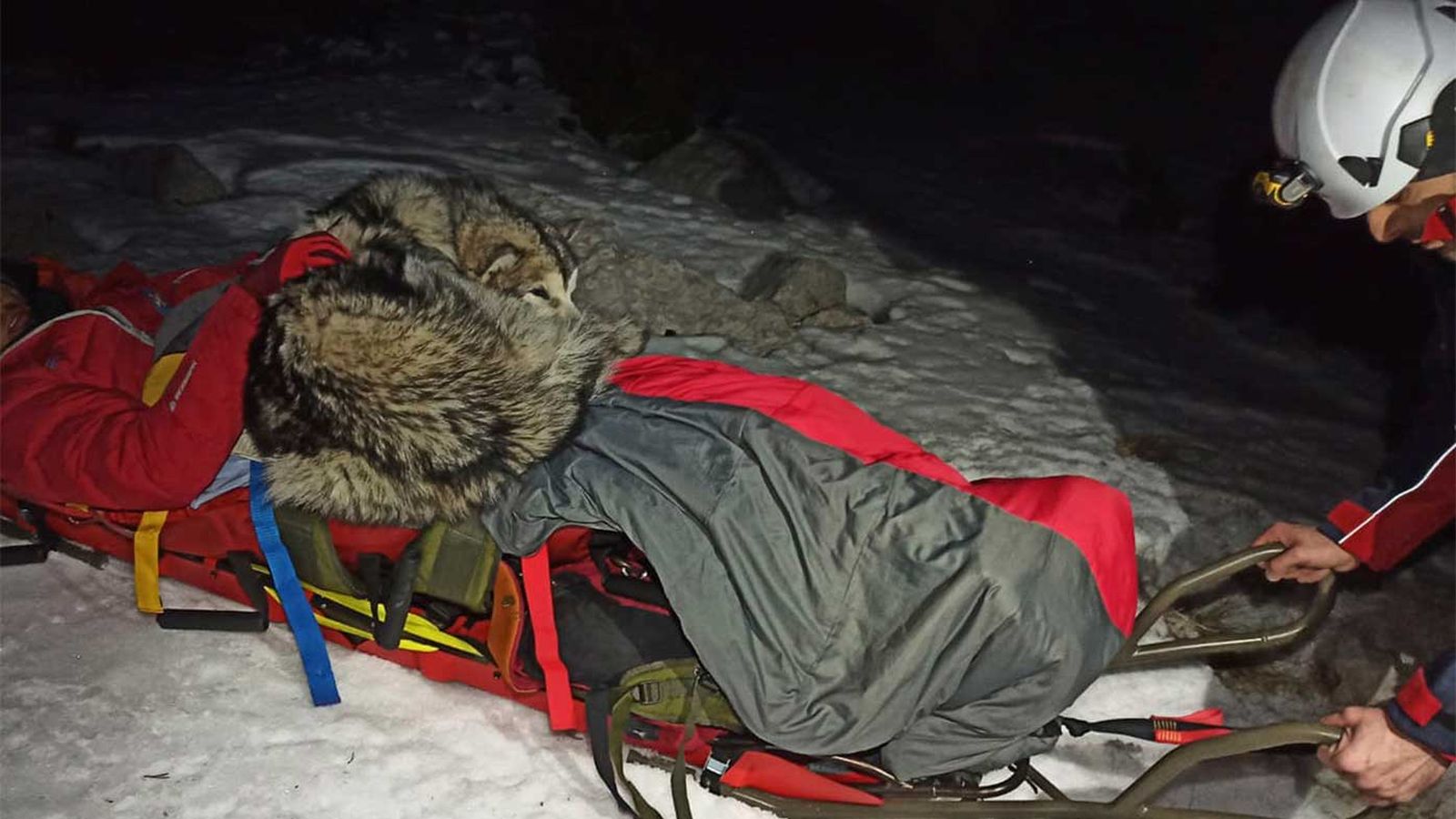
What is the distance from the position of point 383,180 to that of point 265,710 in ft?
3.54

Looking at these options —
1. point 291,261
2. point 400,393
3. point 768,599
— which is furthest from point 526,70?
point 768,599

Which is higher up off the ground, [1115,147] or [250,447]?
[1115,147]

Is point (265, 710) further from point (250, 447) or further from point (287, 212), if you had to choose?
point (287, 212)

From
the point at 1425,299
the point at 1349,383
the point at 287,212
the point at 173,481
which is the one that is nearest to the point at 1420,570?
the point at 1349,383

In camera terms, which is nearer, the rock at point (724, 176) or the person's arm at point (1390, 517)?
the person's arm at point (1390, 517)

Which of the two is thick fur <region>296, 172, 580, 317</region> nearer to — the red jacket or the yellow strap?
the red jacket

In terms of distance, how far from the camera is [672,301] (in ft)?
13.8

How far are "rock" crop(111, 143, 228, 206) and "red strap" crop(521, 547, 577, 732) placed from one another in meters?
3.57

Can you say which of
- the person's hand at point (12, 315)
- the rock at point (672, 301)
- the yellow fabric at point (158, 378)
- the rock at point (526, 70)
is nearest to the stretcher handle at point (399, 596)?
the yellow fabric at point (158, 378)

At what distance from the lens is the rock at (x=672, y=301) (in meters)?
4.05

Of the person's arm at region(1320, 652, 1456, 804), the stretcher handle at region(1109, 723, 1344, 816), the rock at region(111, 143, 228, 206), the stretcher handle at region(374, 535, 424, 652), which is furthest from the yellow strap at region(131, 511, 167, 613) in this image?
the rock at region(111, 143, 228, 206)

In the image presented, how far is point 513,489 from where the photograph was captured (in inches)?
76.0

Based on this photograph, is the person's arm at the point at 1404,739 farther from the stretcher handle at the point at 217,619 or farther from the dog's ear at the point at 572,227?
the dog's ear at the point at 572,227

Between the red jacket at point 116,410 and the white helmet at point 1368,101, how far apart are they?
1.89 metres
